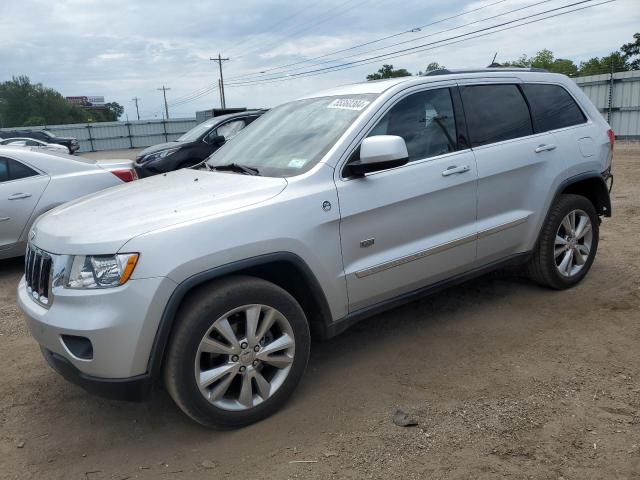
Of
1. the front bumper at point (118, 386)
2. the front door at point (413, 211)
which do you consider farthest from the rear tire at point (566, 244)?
the front bumper at point (118, 386)

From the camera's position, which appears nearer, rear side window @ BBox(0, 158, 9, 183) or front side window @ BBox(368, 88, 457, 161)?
front side window @ BBox(368, 88, 457, 161)

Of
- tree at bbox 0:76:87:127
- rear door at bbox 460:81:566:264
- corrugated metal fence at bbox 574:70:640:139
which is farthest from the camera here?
tree at bbox 0:76:87:127

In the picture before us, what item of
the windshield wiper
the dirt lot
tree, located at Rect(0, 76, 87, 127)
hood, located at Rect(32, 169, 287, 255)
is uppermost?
tree, located at Rect(0, 76, 87, 127)

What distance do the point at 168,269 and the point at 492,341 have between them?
2402 mm

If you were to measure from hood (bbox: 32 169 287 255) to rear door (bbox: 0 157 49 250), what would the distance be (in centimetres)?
311

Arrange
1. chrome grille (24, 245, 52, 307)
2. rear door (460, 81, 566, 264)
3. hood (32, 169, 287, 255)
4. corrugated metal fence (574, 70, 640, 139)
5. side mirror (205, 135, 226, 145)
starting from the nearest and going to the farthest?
1. hood (32, 169, 287, 255)
2. chrome grille (24, 245, 52, 307)
3. rear door (460, 81, 566, 264)
4. side mirror (205, 135, 226, 145)
5. corrugated metal fence (574, 70, 640, 139)

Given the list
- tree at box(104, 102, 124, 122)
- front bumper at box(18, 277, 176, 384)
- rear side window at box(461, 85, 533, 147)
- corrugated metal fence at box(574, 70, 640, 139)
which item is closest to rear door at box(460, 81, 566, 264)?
rear side window at box(461, 85, 533, 147)

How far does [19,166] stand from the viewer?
6.36m

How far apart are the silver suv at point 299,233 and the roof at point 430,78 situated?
0.02 meters

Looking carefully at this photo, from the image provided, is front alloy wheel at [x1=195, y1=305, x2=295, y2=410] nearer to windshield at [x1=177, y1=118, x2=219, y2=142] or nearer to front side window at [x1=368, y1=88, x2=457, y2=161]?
front side window at [x1=368, y1=88, x2=457, y2=161]

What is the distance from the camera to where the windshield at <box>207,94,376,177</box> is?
3.48 meters

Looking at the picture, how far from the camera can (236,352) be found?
2.92 m

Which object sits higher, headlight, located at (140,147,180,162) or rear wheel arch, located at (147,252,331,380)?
headlight, located at (140,147,180,162)

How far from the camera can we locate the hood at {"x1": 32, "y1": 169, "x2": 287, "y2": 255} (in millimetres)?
2766
